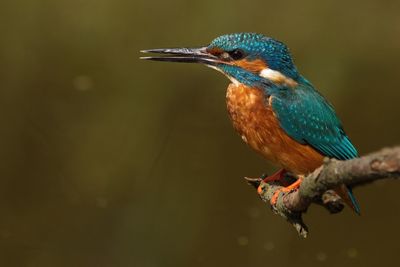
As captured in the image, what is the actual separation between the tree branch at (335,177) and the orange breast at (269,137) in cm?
51

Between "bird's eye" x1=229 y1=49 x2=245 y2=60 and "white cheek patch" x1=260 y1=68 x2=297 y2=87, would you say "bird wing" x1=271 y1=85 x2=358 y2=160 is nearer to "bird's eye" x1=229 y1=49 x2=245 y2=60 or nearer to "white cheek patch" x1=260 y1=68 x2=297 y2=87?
"white cheek patch" x1=260 y1=68 x2=297 y2=87

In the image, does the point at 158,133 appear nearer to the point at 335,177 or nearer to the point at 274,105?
the point at 274,105

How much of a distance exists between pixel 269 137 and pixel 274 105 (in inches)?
5.2

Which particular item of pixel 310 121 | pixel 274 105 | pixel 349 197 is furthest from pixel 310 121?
pixel 349 197

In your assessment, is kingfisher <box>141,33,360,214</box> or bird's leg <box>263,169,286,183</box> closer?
kingfisher <box>141,33,360,214</box>

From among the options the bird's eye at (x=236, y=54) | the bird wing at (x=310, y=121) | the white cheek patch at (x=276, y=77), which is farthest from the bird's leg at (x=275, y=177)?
the bird's eye at (x=236, y=54)

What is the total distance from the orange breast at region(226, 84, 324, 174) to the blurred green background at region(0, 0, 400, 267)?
7.68ft

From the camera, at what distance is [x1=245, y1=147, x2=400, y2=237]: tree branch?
6.96ft

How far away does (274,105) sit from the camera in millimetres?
3717

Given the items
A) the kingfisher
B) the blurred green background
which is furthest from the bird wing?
the blurred green background

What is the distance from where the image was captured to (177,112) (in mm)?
6430

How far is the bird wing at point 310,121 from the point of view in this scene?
146 inches

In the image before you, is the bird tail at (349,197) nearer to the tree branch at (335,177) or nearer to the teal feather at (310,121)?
the teal feather at (310,121)

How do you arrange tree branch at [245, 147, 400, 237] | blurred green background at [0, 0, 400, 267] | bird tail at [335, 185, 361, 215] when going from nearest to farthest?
1. tree branch at [245, 147, 400, 237]
2. bird tail at [335, 185, 361, 215]
3. blurred green background at [0, 0, 400, 267]
